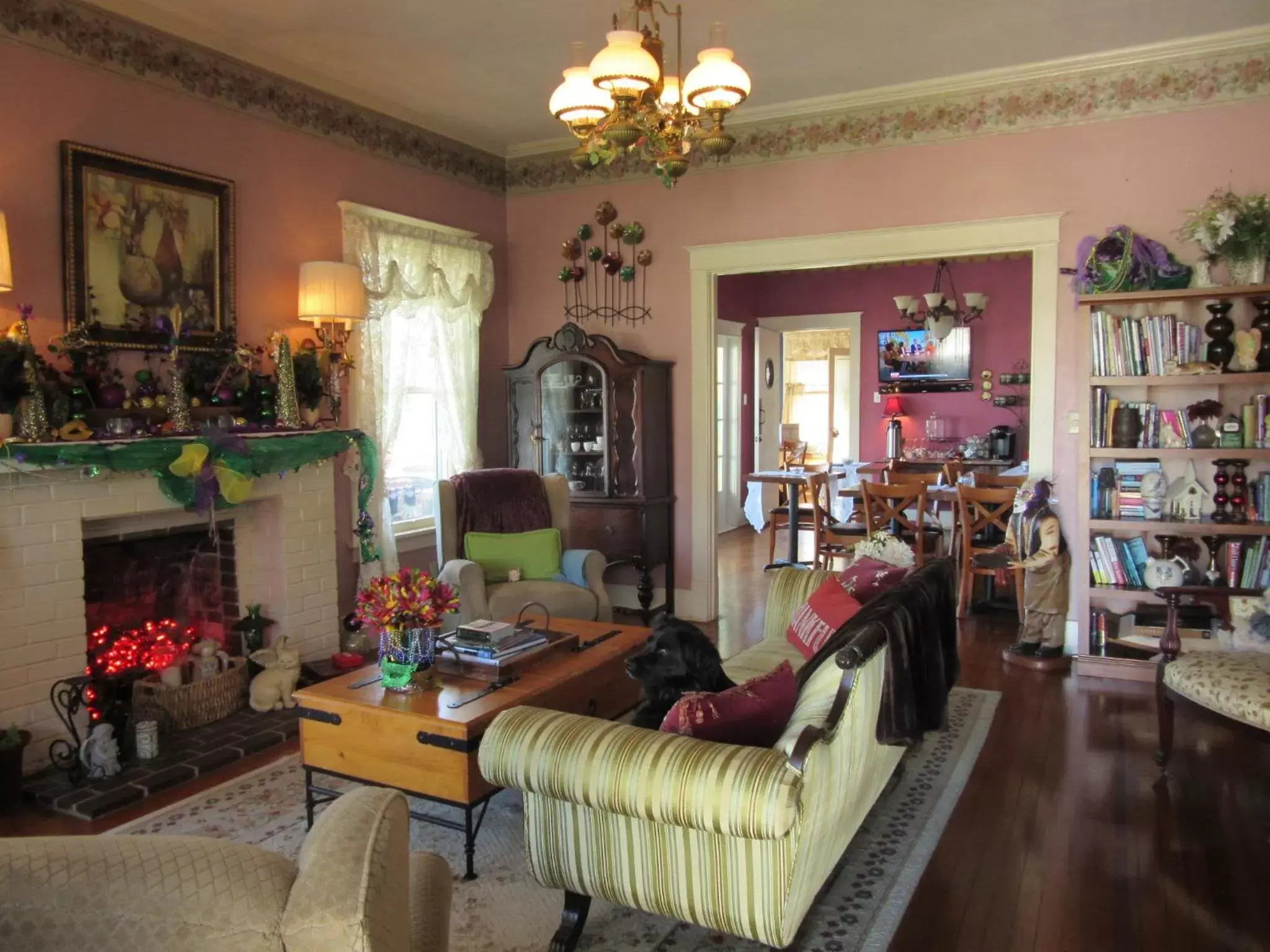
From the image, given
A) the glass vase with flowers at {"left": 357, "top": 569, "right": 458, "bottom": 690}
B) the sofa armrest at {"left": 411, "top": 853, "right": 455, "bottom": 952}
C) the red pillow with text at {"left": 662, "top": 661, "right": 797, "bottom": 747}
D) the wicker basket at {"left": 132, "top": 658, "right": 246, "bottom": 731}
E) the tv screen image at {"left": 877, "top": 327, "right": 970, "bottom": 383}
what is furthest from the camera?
the tv screen image at {"left": 877, "top": 327, "right": 970, "bottom": 383}

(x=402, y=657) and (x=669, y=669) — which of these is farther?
(x=402, y=657)

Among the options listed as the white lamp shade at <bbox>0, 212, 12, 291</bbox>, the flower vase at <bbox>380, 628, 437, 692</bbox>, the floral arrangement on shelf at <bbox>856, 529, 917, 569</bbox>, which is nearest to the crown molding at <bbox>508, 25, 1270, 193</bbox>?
the floral arrangement on shelf at <bbox>856, 529, 917, 569</bbox>

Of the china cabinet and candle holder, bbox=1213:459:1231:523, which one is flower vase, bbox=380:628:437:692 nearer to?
the china cabinet

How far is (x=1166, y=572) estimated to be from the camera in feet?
14.2

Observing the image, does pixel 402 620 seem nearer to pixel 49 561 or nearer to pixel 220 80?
pixel 49 561

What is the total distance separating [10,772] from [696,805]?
2.56 metres

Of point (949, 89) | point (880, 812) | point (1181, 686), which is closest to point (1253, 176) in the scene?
point (949, 89)

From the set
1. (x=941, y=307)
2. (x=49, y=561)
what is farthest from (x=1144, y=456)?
(x=49, y=561)

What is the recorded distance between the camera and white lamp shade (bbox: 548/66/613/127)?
2.84 m

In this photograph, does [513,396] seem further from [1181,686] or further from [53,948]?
[53,948]

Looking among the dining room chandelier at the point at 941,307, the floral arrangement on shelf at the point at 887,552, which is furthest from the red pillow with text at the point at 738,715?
the dining room chandelier at the point at 941,307

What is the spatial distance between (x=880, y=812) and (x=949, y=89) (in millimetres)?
3672

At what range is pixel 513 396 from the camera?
19.4ft

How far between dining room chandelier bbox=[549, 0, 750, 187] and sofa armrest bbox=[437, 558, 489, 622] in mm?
1969
